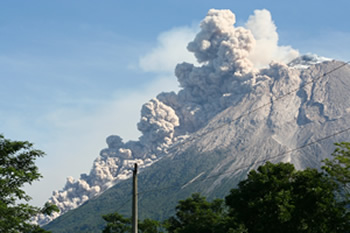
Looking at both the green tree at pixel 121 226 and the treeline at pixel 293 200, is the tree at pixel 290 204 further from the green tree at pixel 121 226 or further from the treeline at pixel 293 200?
the green tree at pixel 121 226

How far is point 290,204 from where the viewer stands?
48.3 metres

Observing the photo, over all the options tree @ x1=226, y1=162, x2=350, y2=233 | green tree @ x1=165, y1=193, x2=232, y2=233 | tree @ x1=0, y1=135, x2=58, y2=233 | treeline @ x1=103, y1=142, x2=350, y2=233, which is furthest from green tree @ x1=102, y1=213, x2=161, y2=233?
tree @ x1=0, y1=135, x2=58, y2=233

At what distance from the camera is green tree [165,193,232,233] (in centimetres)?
7094

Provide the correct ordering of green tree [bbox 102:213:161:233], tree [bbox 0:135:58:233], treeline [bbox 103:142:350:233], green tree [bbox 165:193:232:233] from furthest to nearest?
1. green tree [bbox 102:213:161:233]
2. green tree [bbox 165:193:232:233]
3. treeline [bbox 103:142:350:233]
4. tree [bbox 0:135:58:233]

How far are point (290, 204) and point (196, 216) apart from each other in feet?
102

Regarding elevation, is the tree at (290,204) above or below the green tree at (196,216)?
below

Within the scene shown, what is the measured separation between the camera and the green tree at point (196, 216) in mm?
70938

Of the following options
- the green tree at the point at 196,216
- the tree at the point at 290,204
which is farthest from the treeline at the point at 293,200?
the green tree at the point at 196,216

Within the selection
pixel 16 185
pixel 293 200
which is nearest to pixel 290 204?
pixel 293 200

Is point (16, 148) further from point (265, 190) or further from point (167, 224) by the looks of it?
point (167, 224)

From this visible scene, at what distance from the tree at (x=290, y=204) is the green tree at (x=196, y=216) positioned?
61.8 ft

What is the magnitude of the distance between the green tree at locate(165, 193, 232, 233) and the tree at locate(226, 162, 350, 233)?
18830 mm

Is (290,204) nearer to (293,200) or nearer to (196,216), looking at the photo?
(293,200)

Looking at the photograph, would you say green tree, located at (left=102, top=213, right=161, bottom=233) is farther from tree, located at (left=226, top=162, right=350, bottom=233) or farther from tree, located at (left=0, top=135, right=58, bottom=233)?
tree, located at (left=0, top=135, right=58, bottom=233)
